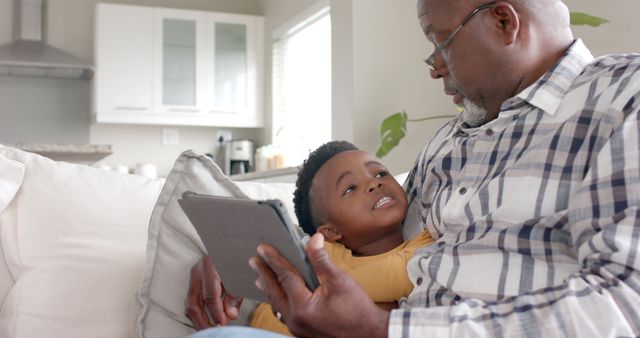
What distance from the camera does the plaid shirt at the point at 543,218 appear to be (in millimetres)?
891

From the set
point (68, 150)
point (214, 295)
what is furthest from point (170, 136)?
point (214, 295)

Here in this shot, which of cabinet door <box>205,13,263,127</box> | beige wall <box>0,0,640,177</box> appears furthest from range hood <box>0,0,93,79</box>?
beige wall <box>0,0,640,177</box>

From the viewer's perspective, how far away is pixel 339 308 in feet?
3.14

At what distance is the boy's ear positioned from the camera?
146cm

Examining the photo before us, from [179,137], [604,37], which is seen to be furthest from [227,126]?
[604,37]

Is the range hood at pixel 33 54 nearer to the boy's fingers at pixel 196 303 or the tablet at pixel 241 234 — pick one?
the boy's fingers at pixel 196 303

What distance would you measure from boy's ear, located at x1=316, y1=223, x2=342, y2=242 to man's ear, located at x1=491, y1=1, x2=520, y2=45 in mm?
479

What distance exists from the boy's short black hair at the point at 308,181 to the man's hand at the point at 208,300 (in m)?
0.26

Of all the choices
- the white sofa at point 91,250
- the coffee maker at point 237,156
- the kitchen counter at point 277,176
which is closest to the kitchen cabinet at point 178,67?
the coffee maker at point 237,156

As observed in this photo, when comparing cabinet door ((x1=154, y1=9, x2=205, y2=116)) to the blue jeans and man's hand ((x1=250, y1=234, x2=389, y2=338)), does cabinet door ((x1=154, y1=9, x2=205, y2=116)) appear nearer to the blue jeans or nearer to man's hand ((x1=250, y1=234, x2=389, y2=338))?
man's hand ((x1=250, y1=234, x2=389, y2=338))

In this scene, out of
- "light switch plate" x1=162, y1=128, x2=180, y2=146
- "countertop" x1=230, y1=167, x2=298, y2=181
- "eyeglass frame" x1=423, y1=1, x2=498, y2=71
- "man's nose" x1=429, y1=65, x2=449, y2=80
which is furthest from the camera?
"light switch plate" x1=162, y1=128, x2=180, y2=146

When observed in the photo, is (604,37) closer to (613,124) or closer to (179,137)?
(613,124)

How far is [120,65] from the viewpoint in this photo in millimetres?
5379

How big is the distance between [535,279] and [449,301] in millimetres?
150
